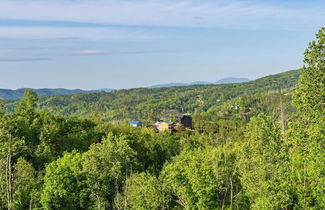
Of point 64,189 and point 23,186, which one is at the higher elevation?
point 23,186

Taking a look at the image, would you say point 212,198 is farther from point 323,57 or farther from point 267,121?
point 323,57

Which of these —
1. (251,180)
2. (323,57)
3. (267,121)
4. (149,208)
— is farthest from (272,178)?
(149,208)

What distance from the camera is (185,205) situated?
3841 centimetres

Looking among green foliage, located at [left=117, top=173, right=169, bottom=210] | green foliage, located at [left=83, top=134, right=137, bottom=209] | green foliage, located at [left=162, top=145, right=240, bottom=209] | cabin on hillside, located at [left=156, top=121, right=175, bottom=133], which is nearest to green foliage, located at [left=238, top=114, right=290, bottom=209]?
green foliage, located at [left=162, top=145, right=240, bottom=209]

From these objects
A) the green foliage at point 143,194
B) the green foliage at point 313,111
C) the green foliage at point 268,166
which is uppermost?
the green foliage at point 313,111

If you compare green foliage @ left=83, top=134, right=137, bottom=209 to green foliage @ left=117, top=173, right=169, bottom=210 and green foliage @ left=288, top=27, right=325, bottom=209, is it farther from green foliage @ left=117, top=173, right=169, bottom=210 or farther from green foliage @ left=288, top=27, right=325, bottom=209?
green foliage @ left=288, top=27, right=325, bottom=209

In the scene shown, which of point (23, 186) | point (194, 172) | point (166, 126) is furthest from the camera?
point (166, 126)

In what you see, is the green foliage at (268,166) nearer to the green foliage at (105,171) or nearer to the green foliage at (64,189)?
the green foliage at (105,171)

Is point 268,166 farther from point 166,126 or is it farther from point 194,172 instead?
point 166,126

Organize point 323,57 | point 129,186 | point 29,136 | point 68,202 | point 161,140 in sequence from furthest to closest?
1. point 161,140
2. point 29,136
3. point 68,202
4. point 129,186
5. point 323,57

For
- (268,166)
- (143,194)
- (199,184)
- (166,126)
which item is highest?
(268,166)

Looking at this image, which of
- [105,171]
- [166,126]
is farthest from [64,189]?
[166,126]

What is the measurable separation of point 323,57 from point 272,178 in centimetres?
1129

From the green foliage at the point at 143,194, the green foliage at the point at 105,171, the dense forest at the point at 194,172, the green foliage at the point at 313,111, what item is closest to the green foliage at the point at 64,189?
the dense forest at the point at 194,172
